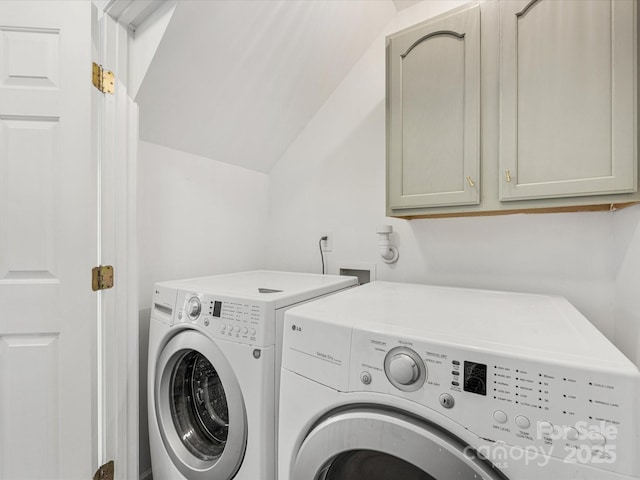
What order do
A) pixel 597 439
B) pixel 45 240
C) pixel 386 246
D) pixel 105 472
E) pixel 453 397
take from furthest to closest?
pixel 386 246
pixel 105 472
pixel 45 240
pixel 453 397
pixel 597 439

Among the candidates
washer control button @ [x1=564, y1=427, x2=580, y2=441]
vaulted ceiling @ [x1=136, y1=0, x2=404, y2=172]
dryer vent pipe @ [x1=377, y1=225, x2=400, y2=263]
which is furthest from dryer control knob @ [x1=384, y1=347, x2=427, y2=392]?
vaulted ceiling @ [x1=136, y1=0, x2=404, y2=172]

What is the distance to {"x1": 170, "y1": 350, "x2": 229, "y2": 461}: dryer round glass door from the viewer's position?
1.29m

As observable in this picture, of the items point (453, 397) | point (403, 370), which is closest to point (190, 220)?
point (403, 370)

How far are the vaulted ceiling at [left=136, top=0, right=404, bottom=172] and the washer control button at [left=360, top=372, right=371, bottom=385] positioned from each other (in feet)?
4.80

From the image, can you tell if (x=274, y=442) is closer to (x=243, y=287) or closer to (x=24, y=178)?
(x=243, y=287)

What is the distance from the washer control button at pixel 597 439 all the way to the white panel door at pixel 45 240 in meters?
1.56

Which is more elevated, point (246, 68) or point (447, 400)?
point (246, 68)

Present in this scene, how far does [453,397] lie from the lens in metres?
0.64

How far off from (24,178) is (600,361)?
1.79 m

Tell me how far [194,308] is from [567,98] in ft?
4.99

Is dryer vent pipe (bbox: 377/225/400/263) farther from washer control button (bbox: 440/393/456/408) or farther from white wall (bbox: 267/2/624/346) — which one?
washer control button (bbox: 440/393/456/408)

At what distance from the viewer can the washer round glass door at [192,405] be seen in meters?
1.19

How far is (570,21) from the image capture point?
3.39 ft

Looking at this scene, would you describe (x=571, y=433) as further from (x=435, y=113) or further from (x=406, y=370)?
(x=435, y=113)
